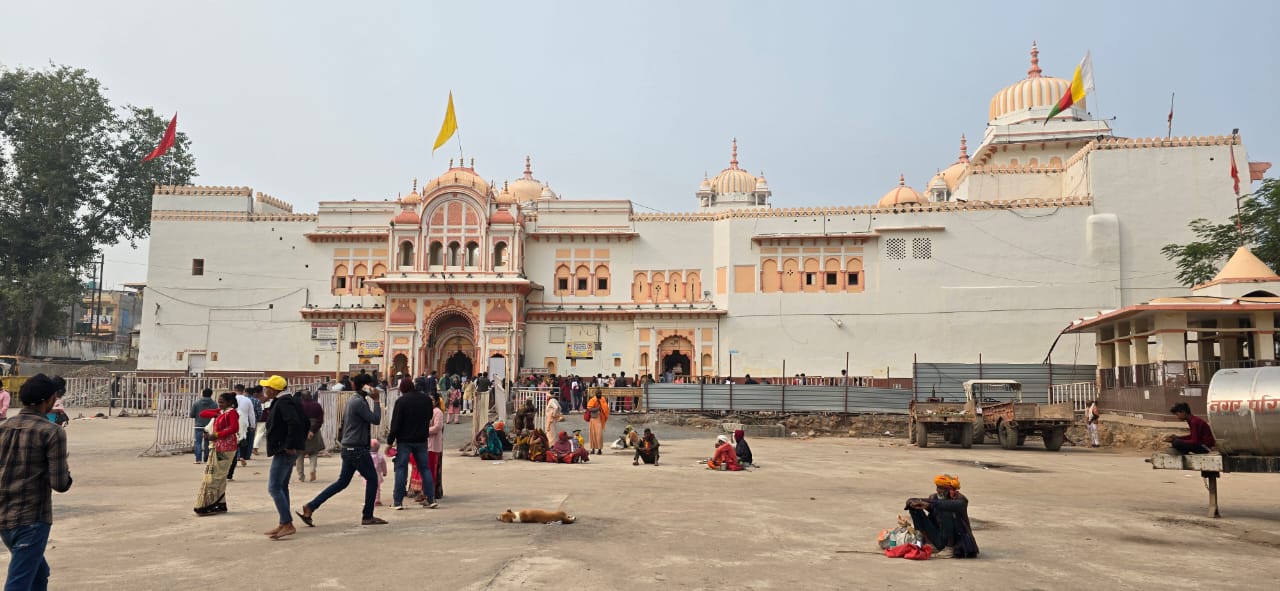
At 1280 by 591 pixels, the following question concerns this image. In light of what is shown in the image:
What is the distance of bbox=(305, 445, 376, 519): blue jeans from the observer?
8.81 meters

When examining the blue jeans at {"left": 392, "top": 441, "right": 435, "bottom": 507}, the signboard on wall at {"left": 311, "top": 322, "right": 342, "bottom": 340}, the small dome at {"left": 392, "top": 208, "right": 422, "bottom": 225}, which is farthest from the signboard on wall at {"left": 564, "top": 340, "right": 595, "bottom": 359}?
the blue jeans at {"left": 392, "top": 441, "right": 435, "bottom": 507}

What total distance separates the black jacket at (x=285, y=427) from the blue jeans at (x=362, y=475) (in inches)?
17.9

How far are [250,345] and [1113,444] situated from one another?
105 ft

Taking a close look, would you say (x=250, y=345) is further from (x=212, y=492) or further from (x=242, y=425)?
(x=212, y=492)

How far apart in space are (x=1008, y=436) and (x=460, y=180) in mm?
24729

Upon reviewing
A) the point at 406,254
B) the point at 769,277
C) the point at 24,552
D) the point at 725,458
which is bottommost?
the point at 725,458

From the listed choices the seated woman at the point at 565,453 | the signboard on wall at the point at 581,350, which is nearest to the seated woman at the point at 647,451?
the seated woman at the point at 565,453

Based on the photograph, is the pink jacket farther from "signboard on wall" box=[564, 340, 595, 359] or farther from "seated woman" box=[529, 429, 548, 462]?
"signboard on wall" box=[564, 340, 595, 359]

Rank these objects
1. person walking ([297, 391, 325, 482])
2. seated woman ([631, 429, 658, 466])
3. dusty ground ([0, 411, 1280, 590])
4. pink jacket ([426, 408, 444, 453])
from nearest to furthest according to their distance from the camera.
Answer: dusty ground ([0, 411, 1280, 590]) < pink jacket ([426, 408, 444, 453]) < person walking ([297, 391, 325, 482]) < seated woman ([631, 429, 658, 466])

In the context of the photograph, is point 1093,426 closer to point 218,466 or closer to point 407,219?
point 218,466

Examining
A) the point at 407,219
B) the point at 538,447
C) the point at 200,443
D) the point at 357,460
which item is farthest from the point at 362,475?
the point at 407,219

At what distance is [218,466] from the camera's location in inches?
384

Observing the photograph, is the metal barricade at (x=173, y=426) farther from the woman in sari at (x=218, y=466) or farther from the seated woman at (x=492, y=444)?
the woman in sari at (x=218, y=466)

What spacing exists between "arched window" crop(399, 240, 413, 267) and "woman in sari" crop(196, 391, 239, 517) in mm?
27705
